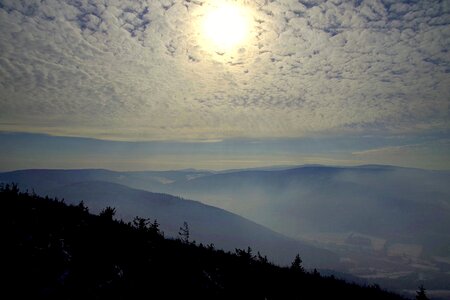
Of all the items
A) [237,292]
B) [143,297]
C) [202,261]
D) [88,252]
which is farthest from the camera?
[202,261]

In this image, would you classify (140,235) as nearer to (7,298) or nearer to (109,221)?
(109,221)

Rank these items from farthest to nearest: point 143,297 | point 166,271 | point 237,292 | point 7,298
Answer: point 237,292, point 166,271, point 143,297, point 7,298

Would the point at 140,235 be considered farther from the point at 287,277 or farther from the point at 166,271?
the point at 287,277

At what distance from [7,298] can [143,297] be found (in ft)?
33.3

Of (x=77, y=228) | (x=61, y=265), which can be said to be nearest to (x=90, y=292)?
(x=61, y=265)

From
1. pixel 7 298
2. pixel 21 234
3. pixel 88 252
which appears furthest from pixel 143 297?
pixel 21 234

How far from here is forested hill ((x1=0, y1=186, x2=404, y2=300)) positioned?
79.9ft

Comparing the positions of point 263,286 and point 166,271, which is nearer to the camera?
point 166,271

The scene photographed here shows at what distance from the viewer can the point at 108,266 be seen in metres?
28.7

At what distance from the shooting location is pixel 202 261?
132ft

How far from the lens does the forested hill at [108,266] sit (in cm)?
2434

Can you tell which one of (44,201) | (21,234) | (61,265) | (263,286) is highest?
(44,201)

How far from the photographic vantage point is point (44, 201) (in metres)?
43.7

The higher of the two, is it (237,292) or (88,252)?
(88,252)
